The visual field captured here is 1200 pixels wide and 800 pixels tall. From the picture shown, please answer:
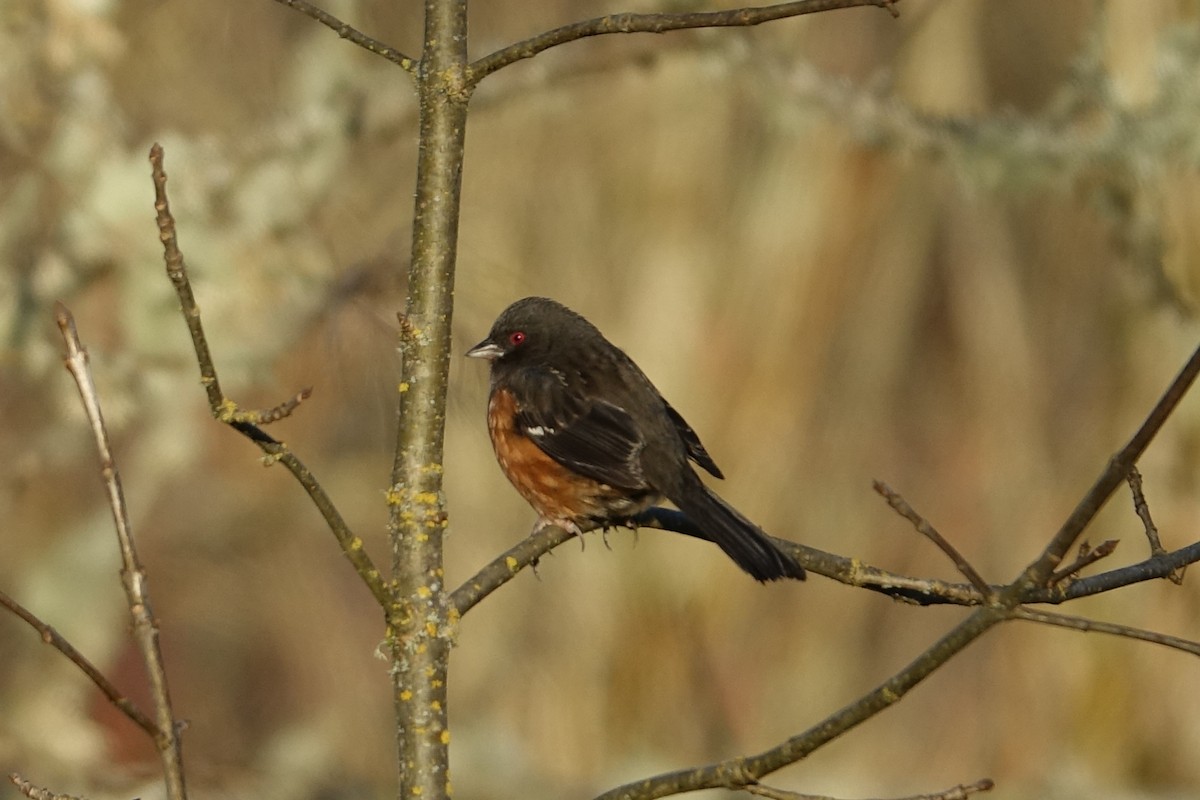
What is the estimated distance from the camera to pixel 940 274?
798cm

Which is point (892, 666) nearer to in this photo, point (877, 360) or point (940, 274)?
point (877, 360)

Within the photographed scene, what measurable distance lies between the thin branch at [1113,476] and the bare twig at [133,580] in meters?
1.07

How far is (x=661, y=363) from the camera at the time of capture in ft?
23.2

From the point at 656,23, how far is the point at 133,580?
1035mm

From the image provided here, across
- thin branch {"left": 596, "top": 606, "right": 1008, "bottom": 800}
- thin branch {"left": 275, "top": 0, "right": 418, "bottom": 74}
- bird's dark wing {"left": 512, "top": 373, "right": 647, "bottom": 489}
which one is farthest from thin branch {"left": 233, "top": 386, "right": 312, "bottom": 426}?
bird's dark wing {"left": 512, "top": 373, "right": 647, "bottom": 489}

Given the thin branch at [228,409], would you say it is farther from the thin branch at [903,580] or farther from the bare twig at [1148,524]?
the bare twig at [1148,524]

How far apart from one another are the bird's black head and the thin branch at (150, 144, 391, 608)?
7.91 feet

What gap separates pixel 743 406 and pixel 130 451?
2.94m

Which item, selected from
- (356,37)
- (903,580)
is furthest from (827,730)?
(356,37)

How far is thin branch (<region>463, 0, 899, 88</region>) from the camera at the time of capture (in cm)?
194

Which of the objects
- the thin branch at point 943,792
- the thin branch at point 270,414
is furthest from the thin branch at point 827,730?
the thin branch at point 270,414

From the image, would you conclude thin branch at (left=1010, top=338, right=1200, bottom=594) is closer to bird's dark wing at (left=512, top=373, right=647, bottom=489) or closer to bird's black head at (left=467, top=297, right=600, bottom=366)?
bird's dark wing at (left=512, top=373, right=647, bottom=489)

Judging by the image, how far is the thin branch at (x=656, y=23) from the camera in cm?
194

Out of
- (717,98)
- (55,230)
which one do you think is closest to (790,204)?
(717,98)
